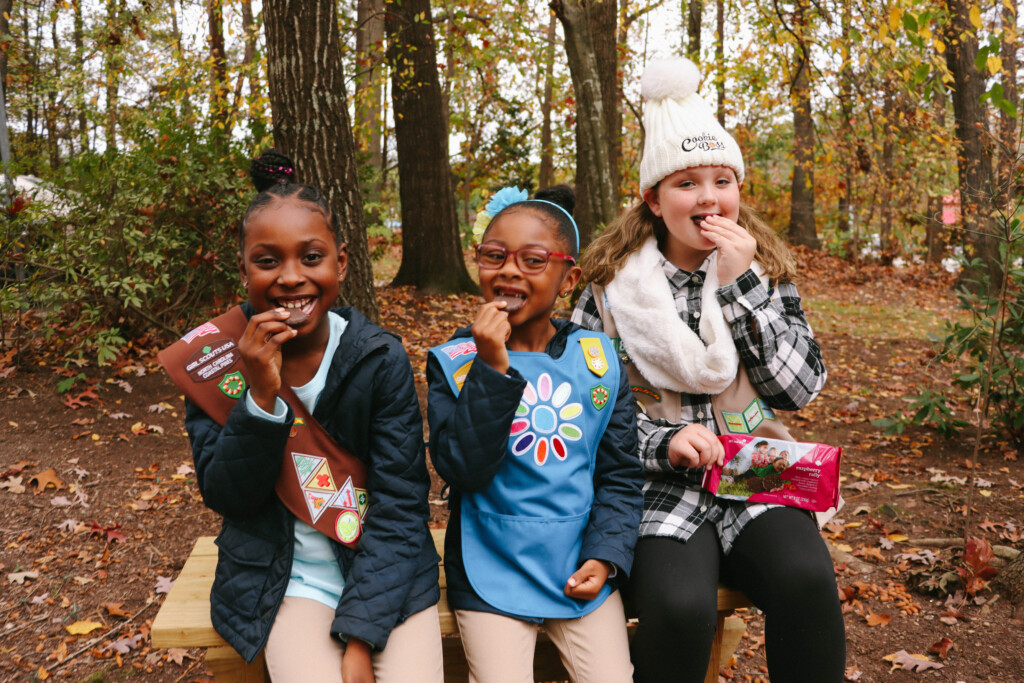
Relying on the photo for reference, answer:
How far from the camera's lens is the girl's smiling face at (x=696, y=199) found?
238cm

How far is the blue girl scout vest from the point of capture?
2010mm

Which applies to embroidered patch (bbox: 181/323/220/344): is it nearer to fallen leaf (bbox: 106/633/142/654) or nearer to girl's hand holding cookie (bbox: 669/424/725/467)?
girl's hand holding cookie (bbox: 669/424/725/467)

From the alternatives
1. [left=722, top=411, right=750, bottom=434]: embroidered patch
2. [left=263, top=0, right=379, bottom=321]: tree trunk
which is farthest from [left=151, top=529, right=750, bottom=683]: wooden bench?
[left=263, top=0, right=379, bottom=321]: tree trunk

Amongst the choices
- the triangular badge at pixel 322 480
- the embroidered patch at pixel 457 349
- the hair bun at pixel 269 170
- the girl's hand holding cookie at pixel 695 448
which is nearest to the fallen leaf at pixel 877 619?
the girl's hand holding cookie at pixel 695 448

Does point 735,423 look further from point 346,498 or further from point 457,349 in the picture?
point 346,498

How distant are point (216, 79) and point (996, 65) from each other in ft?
26.1

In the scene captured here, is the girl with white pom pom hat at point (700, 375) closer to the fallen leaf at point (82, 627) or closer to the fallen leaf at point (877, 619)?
the fallen leaf at point (877, 619)

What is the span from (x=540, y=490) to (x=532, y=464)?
0.25 feet

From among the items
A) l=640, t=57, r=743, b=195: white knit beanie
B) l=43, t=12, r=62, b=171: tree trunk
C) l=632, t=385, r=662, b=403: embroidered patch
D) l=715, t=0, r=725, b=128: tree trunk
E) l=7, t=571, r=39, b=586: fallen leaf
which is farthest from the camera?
l=43, t=12, r=62, b=171: tree trunk

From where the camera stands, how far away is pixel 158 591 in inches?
135

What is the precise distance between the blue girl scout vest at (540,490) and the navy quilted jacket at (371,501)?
0.16 meters

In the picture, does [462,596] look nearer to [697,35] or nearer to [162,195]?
[162,195]

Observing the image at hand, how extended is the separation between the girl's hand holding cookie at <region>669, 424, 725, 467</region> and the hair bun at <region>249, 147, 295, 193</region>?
1.42 m

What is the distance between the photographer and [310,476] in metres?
2.02
